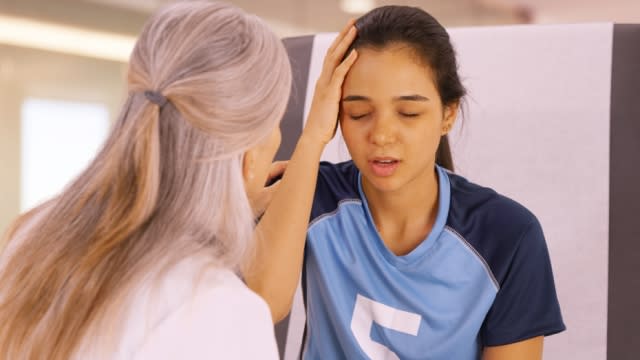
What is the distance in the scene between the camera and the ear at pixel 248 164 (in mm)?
701

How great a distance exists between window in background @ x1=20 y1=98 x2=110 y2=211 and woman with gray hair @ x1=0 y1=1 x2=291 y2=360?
2.01 m

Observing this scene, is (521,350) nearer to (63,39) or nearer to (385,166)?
(385,166)

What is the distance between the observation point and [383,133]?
2.90 ft

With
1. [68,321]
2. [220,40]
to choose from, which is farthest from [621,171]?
[68,321]

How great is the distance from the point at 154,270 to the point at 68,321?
0.29 ft

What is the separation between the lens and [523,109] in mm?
1198

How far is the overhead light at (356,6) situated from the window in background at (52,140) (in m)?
1.12

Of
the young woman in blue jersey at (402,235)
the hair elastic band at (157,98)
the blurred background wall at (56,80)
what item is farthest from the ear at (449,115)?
the blurred background wall at (56,80)

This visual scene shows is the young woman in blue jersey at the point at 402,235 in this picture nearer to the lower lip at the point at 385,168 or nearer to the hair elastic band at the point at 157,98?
the lower lip at the point at 385,168

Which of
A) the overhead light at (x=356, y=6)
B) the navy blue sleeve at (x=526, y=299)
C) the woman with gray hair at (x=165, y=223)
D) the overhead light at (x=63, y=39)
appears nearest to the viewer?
the woman with gray hair at (x=165, y=223)

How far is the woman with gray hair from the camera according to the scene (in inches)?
23.2

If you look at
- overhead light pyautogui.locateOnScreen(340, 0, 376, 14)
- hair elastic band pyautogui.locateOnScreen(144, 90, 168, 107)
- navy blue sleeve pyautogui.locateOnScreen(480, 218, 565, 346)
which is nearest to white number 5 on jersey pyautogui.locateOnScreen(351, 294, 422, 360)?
navy blue sleeve pyautogui.locateOnScreen(480, 218, 565, 346)

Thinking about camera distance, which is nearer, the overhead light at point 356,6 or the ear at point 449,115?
the ear at point 449,115

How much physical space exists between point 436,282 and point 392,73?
0.90ft
